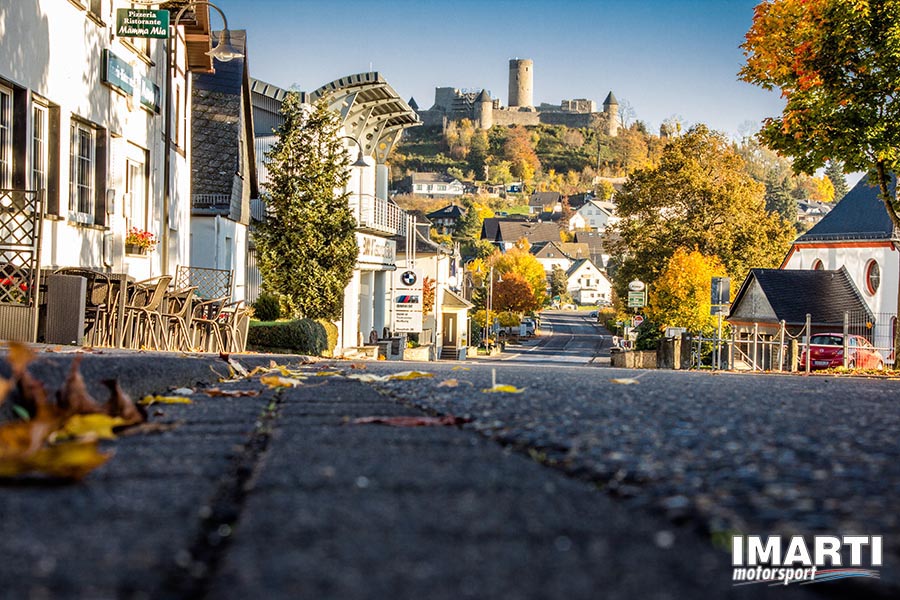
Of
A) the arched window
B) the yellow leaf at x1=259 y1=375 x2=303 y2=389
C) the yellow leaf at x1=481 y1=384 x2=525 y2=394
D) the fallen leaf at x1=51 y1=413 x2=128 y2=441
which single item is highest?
the arched window

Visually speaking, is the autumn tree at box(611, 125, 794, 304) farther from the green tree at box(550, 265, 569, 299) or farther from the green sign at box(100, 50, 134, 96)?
the green tree at box(550, 265, 569, 299)

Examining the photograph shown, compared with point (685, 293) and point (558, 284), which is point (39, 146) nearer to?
point (685, 293)

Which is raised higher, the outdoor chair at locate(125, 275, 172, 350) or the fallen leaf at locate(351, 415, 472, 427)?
the outdoor chair at locate(125, 275, 172, 350)

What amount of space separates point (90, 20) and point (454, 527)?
49.5 feet

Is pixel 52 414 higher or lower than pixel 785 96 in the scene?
lower

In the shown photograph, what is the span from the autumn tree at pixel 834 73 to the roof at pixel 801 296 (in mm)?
26317

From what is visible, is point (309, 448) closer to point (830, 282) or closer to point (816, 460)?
point (816, 460)

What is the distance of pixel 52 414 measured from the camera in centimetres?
337

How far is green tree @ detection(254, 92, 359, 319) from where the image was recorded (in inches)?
1120

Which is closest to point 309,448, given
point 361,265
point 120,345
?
point 120,345

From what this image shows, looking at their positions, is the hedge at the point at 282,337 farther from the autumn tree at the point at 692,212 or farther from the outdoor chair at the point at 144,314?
the autumn tree at the point at 692,212

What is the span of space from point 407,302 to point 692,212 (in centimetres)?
2165

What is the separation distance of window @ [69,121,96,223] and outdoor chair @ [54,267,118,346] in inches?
112

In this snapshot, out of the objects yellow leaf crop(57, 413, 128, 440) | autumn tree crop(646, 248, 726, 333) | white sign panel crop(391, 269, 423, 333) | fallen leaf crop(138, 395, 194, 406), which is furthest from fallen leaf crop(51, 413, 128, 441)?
autumn tree crop(646, 248, 726, 333)
